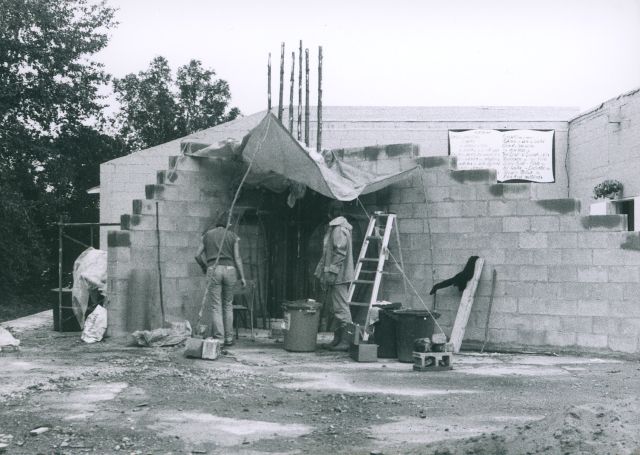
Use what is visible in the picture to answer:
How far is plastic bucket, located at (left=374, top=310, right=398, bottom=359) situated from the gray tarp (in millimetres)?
1747

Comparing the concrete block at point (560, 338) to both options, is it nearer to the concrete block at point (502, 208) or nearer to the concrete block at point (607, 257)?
the concrete block at point (607, 257)

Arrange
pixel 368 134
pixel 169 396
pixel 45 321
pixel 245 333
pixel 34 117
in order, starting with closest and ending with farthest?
pixel 169 396, pixel 245 333, pixel 45 321, pixel 368 134, pixel 34 117

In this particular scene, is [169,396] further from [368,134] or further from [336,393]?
[368,134]

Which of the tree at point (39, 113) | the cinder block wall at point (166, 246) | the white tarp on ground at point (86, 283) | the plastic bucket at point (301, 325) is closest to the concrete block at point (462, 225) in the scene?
the plastic bucket at point (301, 325)

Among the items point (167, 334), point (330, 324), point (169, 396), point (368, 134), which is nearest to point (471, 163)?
point (368, 134)

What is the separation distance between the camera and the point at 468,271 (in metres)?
11.2

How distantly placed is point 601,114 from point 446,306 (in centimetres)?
688

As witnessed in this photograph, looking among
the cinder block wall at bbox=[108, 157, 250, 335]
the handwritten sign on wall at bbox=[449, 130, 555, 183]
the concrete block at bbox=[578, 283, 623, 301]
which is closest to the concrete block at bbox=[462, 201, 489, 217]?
the concrete block at bbox=[578, 283, 623, 301]

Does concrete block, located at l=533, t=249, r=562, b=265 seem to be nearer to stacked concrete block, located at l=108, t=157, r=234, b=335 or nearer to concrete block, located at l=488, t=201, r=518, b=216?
concrete block, located at l=488, t=201, r=518, b=216

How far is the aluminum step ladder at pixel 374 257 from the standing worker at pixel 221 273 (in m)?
1.68

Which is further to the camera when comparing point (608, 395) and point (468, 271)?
point (468, 271)

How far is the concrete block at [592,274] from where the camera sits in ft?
34.9

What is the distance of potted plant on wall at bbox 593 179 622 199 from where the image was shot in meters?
15.2

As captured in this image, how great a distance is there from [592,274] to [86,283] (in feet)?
25.7
